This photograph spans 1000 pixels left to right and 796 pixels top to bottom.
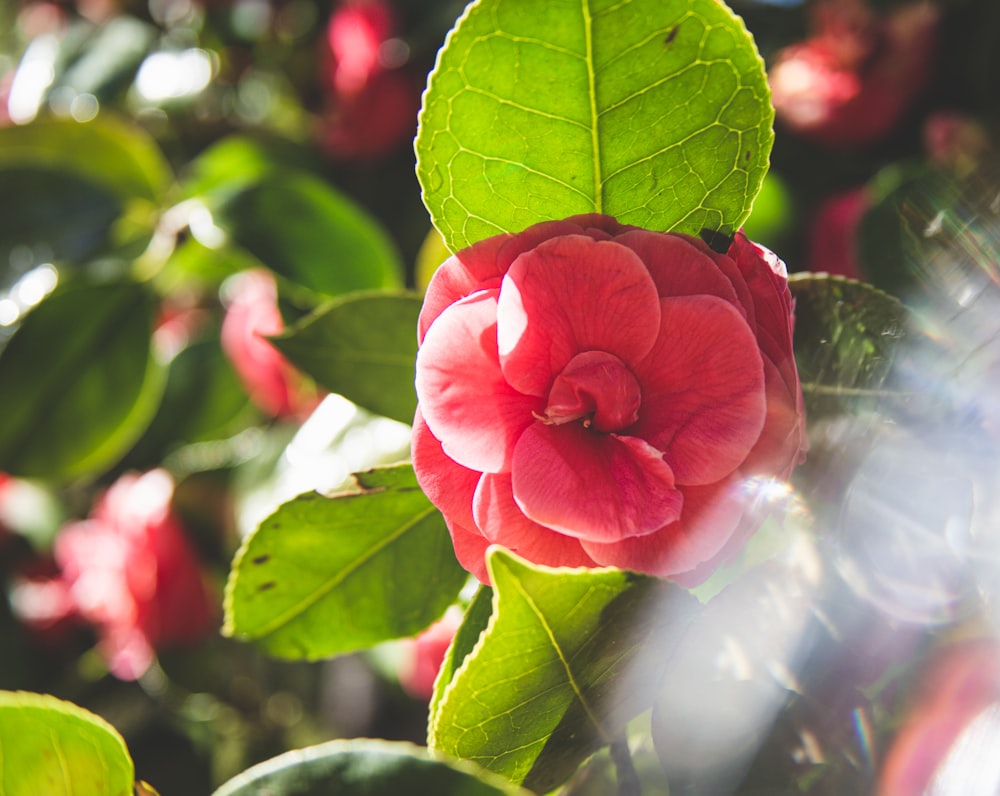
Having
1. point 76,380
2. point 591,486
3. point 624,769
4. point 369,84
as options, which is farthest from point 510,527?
point 369,84

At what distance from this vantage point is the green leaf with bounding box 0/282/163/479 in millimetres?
956

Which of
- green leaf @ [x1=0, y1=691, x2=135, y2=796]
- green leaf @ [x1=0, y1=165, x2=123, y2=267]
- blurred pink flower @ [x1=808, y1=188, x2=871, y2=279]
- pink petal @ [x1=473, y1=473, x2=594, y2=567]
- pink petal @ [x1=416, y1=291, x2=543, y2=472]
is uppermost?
pink petal @ [x1=416, y1=291, x2=543, y2=472]

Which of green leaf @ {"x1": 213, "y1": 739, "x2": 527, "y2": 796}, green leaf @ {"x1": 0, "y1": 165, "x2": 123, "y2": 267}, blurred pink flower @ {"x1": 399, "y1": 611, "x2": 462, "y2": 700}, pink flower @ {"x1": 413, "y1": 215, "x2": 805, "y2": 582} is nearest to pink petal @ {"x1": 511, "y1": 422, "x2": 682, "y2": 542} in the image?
pink flower @ {"x1": 413, "y1": 215, "x2": 805, "y2": 582}

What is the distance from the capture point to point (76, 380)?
39.0 inches

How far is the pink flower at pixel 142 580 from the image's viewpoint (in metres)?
1.14

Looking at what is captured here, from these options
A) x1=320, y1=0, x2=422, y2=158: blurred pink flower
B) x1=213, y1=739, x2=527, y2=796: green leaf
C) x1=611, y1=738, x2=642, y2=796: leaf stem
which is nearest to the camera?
x1=213, y1=739, x2=527, y2=796: green leaf

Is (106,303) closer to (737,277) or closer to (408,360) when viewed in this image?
(408,360)

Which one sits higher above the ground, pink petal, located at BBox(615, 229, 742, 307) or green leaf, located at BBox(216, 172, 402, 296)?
pink petal, located at BBox(615, 229, 742, 307)

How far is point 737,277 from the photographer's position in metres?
0.40

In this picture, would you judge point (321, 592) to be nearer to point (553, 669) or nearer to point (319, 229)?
point (553, 669)

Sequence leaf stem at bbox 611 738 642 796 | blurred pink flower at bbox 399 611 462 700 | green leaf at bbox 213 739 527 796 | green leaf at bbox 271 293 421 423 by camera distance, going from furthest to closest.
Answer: blurred pink flower at bbox 399 611 462 700
green leaf at bbox 271 293 421 423
leaf stem at bbox 611 738 642 796
green leaf at bbox 213 739 527 796

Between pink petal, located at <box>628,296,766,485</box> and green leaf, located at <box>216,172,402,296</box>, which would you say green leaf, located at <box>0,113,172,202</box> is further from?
pink petal, located at <box>628,296,766,485</box>

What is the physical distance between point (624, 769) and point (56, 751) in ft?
0.98

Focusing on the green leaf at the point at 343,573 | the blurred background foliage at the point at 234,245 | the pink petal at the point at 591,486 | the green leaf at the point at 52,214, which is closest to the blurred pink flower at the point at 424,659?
the blurred background foliage at the point at 234,245
